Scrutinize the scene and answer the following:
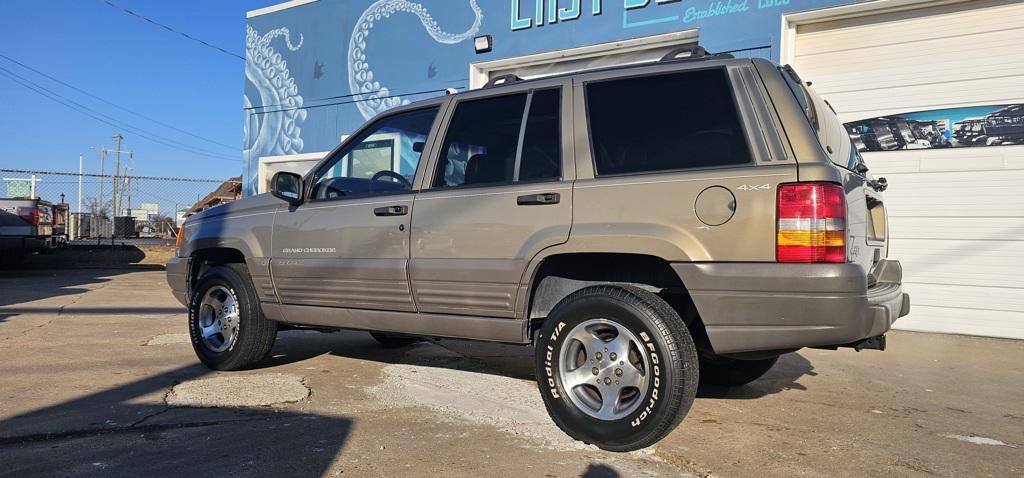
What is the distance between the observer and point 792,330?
305 centimetres

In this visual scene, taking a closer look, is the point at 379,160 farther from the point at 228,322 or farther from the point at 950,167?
the point at 950,167

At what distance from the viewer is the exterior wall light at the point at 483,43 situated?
10766 mm

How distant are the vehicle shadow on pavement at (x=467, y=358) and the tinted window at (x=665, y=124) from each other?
1999 mm

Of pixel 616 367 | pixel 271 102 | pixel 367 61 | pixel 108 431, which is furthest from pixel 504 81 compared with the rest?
pixel 271 102

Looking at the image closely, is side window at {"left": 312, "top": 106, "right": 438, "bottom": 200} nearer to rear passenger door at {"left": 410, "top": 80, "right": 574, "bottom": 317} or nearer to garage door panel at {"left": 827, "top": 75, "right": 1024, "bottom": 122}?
rear passenger door at {"left": 410, "top": 80, "right": 574, "bottom": 317}

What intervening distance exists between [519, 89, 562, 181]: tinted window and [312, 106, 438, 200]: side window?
2.50 feet

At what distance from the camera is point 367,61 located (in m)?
12.4

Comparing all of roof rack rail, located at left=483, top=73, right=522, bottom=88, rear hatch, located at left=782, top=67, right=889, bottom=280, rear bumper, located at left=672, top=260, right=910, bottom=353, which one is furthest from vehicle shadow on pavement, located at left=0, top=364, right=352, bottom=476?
rear hatch, located at left=782, top=67, right=889, bottom=280

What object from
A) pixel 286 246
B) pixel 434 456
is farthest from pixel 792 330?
pixel 286 246

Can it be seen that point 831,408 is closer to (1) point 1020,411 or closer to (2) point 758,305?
(1) point 1020,411

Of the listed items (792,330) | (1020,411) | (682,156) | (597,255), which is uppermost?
(682,156)

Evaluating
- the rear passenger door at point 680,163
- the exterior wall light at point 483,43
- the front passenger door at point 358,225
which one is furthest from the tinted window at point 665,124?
the exterior wall light at point 483,43

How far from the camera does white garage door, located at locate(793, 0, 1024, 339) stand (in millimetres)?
7363

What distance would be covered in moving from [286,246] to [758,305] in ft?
10.3
